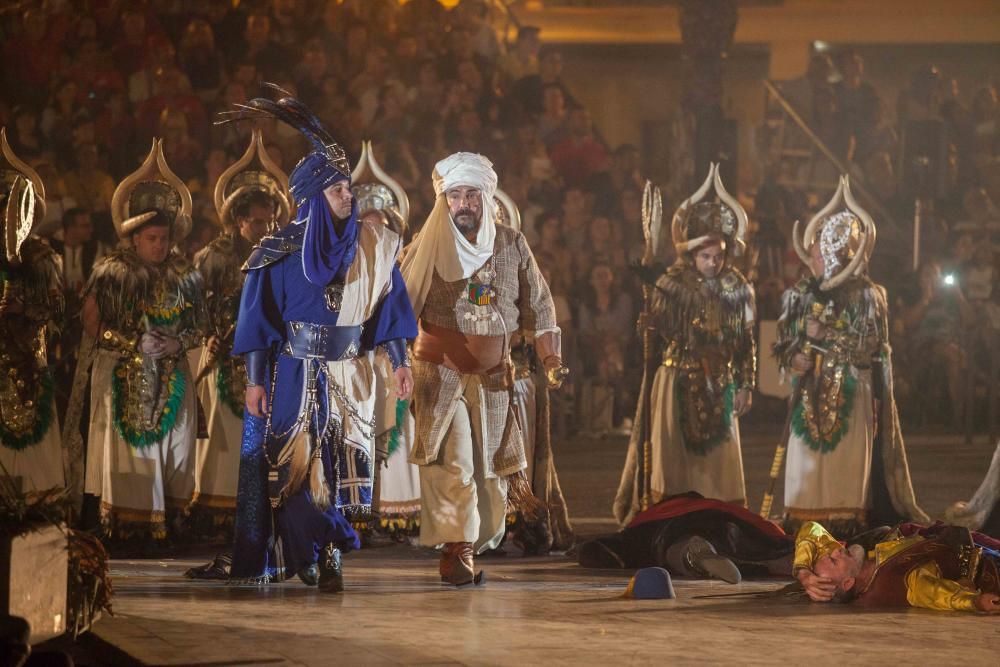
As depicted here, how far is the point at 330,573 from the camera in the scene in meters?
8.19

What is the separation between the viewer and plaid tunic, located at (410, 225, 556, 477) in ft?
28.4

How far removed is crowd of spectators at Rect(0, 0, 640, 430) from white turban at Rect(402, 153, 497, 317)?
666 cm

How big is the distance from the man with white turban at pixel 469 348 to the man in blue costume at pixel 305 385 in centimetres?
35

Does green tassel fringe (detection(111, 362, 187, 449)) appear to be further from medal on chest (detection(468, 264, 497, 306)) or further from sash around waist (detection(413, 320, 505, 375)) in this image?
medal on chest (detection(468, 264, 497, 306))

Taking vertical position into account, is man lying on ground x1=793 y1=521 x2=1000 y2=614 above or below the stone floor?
above

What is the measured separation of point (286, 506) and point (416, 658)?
6.87 ft

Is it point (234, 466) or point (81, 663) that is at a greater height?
point (234, 466)

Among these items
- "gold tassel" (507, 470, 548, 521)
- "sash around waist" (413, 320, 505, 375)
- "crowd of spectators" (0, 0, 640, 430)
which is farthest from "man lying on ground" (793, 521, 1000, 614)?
"crowd of spectators" (0, 0, 640, 430)

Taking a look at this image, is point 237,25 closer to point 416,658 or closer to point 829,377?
point 829,377

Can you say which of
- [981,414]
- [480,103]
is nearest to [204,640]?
[480,103]

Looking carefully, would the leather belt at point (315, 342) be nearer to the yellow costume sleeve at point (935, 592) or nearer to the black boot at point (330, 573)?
the black boot at point (330, 573)

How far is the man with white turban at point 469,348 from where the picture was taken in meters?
8.66

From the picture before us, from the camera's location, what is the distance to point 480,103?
17297 millimetres

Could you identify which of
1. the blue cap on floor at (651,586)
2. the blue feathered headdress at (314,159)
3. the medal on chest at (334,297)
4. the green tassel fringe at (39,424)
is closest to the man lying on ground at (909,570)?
the blue cap on floor at (651,586)
